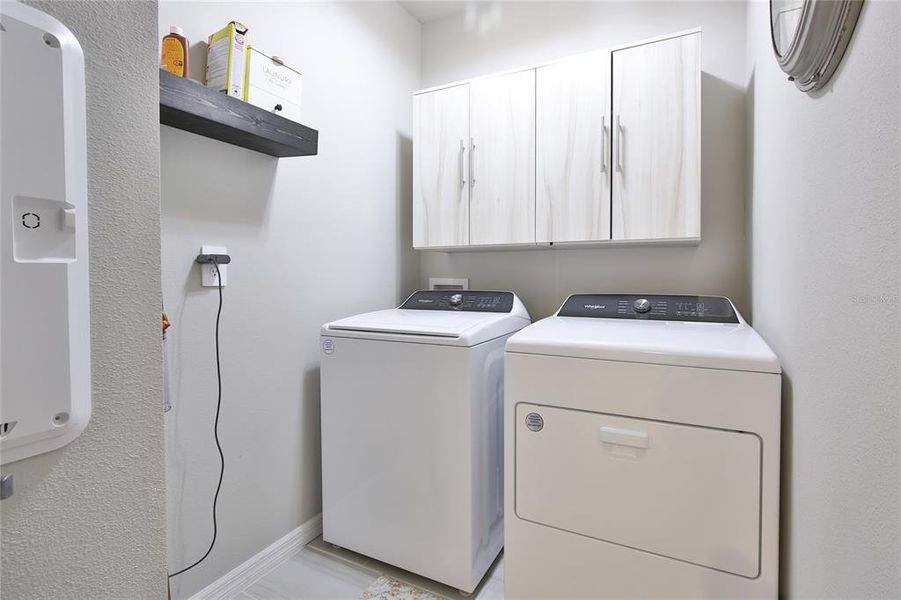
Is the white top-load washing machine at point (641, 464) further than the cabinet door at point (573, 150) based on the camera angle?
No

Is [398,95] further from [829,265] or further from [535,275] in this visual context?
[829,265]

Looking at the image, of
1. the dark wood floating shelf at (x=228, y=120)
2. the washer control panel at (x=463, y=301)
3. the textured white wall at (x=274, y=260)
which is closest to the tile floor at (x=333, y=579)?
the textured white wall at (x=274, y=260)

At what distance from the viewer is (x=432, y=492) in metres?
1.63

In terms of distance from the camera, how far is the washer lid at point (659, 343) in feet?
3.79

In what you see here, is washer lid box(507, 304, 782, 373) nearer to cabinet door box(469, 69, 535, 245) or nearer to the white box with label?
cabinet door box(469, 69, 535, 245)

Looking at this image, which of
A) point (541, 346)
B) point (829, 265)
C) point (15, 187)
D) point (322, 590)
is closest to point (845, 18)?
point (829, 265)

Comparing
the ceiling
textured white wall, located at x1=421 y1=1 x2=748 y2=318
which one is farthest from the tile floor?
the ceiling

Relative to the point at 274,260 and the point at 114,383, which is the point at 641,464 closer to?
the point at 114,383

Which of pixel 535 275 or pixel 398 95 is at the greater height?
pixel 398 95

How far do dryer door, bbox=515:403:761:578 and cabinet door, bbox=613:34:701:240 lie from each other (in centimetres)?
88

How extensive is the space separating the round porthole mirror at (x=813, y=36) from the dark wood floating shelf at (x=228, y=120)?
140 cm

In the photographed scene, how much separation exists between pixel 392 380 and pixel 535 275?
1.03 meters

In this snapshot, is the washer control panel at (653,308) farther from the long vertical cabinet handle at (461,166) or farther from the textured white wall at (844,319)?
the long vertical cabinet handle at (461,166)

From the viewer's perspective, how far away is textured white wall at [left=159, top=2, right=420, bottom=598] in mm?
1437
